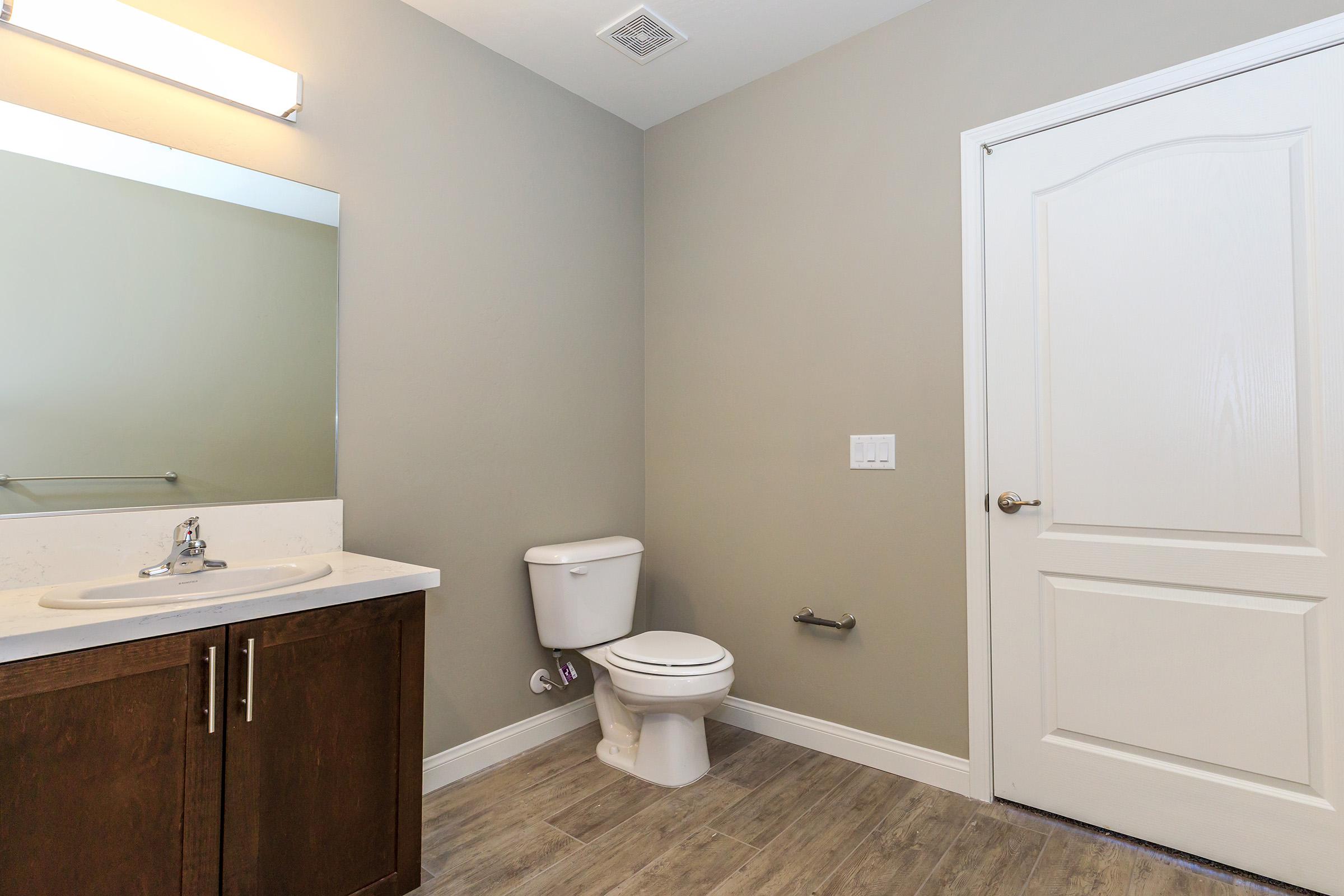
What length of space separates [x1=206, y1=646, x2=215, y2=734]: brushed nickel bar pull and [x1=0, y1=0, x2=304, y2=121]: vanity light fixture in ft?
4.50

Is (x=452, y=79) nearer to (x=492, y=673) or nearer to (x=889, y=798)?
(x=492, y=673)

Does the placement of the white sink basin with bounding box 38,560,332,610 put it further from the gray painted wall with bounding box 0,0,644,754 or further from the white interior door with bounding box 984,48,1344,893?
the white interior door with bounding box 984,48,1344,893

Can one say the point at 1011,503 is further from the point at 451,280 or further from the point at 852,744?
the point at 451,280

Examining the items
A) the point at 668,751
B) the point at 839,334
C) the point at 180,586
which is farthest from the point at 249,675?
the point at 839,334

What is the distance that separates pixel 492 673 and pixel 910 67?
7.93 ft

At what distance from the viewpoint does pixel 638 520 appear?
2895mm

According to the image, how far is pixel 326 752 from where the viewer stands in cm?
139

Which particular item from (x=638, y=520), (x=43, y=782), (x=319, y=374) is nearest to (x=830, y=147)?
(x=638, y=520)

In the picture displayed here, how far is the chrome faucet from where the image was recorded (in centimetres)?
154

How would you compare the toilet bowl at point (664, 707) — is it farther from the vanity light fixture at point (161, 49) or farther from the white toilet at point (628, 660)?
the vanity light fixture at point (161, 49)

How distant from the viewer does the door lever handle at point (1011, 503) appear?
1968mm

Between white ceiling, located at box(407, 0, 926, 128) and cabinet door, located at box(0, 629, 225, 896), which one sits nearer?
cabinet door, located at box(0, 629, 225, 896)

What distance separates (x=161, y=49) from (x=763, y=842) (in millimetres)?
2463

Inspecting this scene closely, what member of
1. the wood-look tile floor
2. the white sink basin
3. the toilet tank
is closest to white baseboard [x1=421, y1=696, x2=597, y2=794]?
the wood-look tile floor
